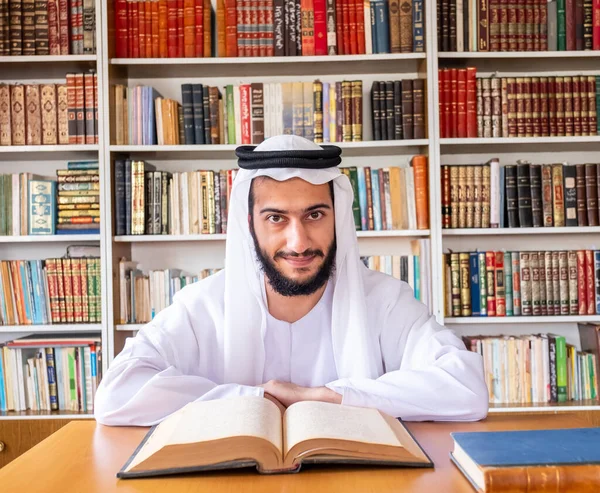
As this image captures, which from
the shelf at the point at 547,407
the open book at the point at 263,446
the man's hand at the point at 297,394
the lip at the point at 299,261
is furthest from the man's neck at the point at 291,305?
the shelf at the point at 547,407

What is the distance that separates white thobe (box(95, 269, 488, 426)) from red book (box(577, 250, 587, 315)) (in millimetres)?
1429

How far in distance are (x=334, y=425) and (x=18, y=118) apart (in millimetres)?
2650

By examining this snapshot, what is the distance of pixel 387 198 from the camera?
3.23m

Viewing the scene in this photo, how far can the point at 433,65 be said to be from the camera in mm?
3145

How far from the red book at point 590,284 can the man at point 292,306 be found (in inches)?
57.8

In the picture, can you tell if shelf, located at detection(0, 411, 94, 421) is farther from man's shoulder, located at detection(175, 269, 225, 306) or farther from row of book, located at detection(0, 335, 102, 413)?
man's shoulder, located at detection(175, 269, 225, 306)

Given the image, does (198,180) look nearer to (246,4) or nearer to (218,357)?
(246,4)

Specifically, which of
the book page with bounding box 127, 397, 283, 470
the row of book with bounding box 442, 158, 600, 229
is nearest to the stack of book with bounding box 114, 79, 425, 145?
the row of book with bounding box 442, 158, 600, 229

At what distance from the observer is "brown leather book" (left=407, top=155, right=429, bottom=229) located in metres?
3.20

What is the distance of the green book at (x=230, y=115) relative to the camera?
10.6 feet

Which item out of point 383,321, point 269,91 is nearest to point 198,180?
point 269,91

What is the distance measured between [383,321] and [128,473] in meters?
1.15

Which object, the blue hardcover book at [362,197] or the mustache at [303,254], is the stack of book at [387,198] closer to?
the blue hardcover book at [362,197]

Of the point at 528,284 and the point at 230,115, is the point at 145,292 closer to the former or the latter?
the point at 230,115
